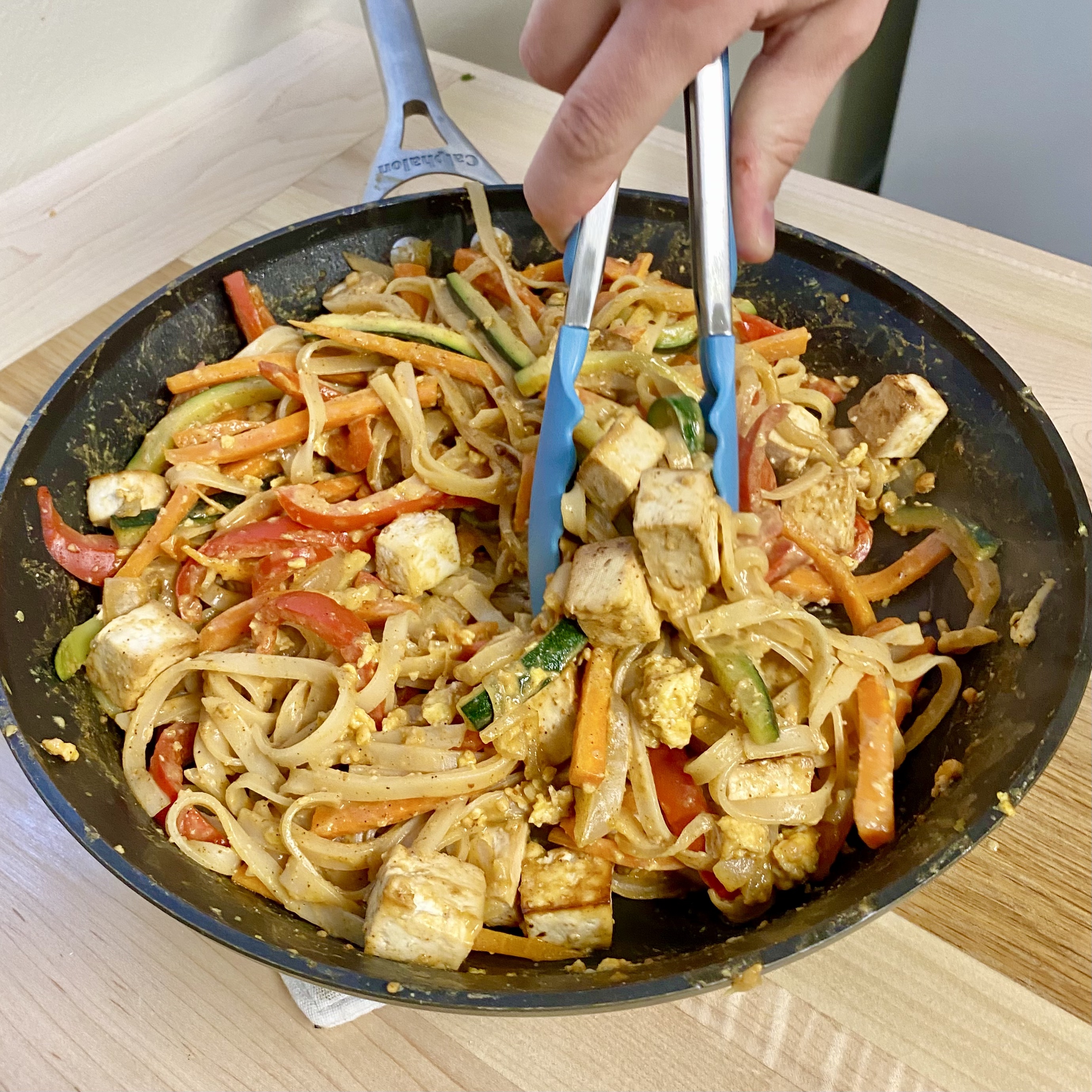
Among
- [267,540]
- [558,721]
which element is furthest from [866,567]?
[267,540]

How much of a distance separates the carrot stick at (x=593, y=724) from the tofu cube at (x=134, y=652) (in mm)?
779

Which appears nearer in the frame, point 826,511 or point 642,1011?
point 642,1011

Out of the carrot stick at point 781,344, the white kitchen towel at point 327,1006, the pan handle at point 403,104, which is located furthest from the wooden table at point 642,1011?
the pan handle at point 403,104

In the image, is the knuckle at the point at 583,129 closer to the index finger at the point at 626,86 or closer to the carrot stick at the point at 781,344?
the index finger at the point at 626,86

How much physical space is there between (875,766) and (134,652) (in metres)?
1.35

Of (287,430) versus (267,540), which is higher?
(287,430)

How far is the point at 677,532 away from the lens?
4.78ft

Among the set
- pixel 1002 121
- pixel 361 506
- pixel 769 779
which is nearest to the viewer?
pixel 769 779

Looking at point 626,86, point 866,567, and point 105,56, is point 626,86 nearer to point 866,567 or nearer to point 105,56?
point 866,567

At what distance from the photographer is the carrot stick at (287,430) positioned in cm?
197

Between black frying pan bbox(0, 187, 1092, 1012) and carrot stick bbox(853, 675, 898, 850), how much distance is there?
0.12ft

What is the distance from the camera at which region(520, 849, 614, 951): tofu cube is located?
1463 mm

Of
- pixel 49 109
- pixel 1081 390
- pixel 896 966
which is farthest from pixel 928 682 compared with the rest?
pixel 49 109

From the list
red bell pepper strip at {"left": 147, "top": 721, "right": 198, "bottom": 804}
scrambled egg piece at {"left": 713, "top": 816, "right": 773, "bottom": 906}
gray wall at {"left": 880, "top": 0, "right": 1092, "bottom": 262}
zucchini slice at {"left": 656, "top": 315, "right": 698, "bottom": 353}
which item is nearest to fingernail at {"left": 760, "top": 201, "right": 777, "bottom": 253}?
zucchini slice at {"left": 656, "top": 315, "right": 698, "bottom": 353}
